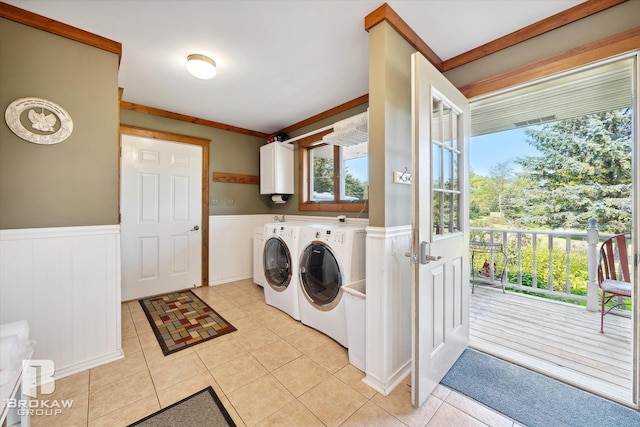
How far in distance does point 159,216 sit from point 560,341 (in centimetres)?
450

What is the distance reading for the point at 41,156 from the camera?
1.63 meters

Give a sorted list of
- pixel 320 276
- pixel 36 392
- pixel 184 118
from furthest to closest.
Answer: pixel 184 118, pixel 320 276, pixel 36 392

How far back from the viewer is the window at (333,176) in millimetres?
2955

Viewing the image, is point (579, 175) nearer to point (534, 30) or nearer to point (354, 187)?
point (534, 30)

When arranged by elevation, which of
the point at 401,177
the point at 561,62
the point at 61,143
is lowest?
the point at 401,177

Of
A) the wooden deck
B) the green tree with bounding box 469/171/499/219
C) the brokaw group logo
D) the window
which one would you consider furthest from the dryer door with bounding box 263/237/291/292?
the green tree with bounding box 469/171/499/219

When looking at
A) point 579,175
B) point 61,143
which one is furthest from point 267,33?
point 579,175

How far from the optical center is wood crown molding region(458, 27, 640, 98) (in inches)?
55.0

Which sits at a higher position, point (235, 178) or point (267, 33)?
point (267, 33)

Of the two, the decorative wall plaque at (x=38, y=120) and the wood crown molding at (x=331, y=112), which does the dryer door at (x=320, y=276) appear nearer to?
the wood crown molding at (x=331, y=112)

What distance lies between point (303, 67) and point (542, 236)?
388cm

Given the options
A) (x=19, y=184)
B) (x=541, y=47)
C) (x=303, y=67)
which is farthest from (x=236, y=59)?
(x=541, y=47)

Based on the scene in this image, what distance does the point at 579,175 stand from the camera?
402cm

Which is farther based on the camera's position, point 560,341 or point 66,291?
point 560,341
